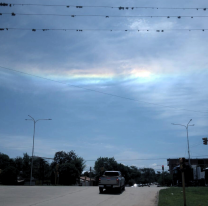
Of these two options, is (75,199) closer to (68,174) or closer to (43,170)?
(43,170)

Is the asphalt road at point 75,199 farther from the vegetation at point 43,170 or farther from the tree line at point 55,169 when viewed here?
the tree line at point 55,169

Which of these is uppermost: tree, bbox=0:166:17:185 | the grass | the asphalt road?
tree, bbox=0:166:17:185

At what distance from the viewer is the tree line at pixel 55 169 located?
47.4m

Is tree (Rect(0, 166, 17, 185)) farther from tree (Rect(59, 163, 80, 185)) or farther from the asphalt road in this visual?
the asphalt road

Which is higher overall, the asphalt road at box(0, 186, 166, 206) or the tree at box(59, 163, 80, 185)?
the tree at box(59, 163, 80, 185)

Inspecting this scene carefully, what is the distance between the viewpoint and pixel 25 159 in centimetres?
8844

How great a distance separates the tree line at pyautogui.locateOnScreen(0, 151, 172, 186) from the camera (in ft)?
155

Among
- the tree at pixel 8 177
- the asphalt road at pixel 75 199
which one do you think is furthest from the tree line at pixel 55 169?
the asphalt road at pixel 75 199

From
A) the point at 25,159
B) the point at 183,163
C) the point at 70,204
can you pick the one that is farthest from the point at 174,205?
the point at 25,159

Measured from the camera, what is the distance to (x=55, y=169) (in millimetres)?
63000

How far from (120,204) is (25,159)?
76.7 meters

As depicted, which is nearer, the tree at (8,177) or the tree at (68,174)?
the tree at (8,177)

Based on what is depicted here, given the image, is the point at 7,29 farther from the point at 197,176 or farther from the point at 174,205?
the point at 197,176

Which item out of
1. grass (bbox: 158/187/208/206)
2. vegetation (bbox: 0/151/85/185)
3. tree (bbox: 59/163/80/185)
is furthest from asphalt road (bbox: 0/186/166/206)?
tree (bbox: 59/163/80/185)
